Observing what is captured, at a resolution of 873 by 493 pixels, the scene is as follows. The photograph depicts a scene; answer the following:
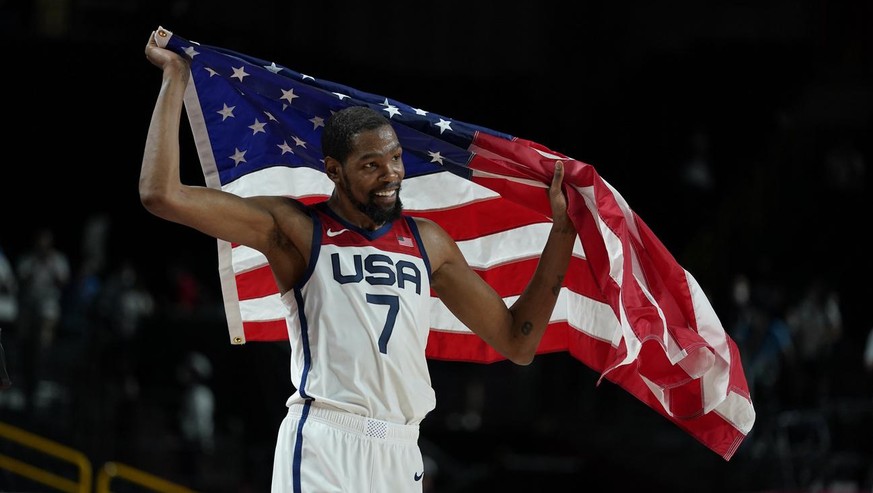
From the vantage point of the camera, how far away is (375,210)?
4.30 meters

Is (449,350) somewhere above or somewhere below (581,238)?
below

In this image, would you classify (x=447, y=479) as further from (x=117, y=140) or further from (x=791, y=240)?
(x=117, y=140)

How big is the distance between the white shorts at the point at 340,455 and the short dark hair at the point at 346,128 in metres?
0.88

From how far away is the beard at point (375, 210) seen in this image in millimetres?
4305

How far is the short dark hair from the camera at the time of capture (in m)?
4.32

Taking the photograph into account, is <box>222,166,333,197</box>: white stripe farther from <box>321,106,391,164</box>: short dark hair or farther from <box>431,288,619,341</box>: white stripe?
<box>321,106,391,164</box>: short dark hair

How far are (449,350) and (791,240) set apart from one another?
469 inches

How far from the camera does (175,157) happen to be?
3992mm

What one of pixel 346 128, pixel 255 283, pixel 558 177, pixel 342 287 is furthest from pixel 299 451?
pixel 558 177

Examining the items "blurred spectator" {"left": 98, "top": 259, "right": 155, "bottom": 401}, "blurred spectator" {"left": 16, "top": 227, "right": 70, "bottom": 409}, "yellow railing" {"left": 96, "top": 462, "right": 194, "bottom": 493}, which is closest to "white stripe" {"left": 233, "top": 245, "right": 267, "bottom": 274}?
"yellow railing" {"left": 96, "top": 462, "right": 194, "bottom": 493}

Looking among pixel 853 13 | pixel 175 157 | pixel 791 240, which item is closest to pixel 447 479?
pixel 791 240

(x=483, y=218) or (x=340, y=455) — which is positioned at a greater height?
(x=483, y=218)

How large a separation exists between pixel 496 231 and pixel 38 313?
743 cm

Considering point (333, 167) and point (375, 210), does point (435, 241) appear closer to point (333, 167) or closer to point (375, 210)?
point (375, 210)
